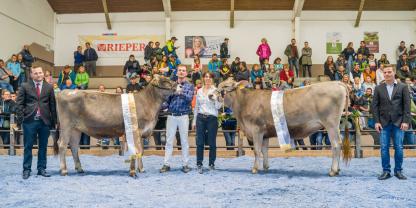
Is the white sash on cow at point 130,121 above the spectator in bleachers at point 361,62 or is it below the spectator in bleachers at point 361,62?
below

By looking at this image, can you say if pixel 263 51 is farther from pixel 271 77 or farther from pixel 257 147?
pixel 257 147

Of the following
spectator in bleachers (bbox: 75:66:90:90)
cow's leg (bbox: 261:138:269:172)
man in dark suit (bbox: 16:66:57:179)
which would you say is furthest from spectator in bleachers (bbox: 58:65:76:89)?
cow's leg (bbox: 261:138:269:172)

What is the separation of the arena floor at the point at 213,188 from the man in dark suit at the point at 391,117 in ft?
1.05

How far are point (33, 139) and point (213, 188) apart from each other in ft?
10.9

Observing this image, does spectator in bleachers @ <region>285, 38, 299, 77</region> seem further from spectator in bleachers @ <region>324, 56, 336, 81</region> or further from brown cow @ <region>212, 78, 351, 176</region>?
brown cow @ <region>212, 78, 351, 176</region>

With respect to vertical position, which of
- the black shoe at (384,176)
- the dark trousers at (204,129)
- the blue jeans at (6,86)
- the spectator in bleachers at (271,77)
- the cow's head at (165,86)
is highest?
the spectator in bleachers at (271,77)

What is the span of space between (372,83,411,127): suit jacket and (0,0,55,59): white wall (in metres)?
15.7

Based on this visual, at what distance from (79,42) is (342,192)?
766 inches

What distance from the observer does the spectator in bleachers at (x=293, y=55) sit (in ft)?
68.7

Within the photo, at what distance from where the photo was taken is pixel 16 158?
10.4 metres

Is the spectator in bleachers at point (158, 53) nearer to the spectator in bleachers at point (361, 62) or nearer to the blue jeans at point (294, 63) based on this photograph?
the blue jeans at point (294, 63)

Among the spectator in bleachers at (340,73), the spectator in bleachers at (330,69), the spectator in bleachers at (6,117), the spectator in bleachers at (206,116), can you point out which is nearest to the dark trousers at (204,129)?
the spectator in bleachers at (206,116)

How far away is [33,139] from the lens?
303 inches

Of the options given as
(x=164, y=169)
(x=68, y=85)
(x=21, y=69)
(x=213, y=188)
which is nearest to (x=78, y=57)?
(x=21, y=69)
